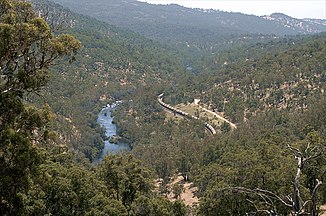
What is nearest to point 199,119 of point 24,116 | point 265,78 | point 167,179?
point 265,78

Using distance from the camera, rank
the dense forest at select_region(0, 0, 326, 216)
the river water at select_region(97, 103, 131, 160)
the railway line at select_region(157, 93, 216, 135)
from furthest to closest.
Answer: the railway line at select_region(157, 93, 216, 135), the river water at select_region(97, 103, 131, 160), the dense forest at select_region(0, 0, 326, 216)

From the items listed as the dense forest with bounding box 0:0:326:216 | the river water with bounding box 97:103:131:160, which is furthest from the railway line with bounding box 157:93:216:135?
the river water with bounding box 97:103:131:160

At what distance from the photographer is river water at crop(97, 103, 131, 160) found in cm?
12510

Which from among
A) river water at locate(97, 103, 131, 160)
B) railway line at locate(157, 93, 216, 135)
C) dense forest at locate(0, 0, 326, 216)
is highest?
dense forest at locate(0, 0, 326, 216)

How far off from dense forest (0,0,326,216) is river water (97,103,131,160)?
2.89m

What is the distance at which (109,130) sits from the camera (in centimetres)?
14750

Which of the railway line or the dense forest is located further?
the railway line

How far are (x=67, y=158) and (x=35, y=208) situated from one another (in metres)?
17.2

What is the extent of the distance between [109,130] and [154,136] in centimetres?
2075

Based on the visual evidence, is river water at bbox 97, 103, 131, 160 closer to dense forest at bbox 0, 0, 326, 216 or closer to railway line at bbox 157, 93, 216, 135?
dense forest at bbox 0, 0, 326, 216

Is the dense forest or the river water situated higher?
the dense forest

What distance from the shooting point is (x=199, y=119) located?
136 metres

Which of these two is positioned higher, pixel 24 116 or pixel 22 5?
pixel 22 5

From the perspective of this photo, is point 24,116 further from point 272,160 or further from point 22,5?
point 272,160
